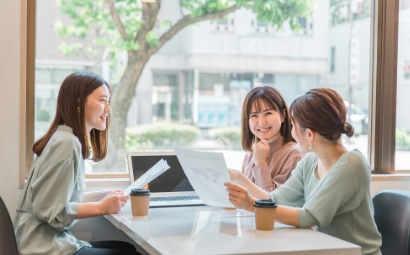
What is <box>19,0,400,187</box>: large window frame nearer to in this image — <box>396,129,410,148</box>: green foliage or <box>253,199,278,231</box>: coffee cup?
<box>396,129,410,148</box>: green foliage

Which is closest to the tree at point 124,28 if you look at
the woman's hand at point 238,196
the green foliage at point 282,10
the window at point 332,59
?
the green foliage at point 282,10

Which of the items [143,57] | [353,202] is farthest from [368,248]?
[143,57]

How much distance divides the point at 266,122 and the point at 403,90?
Result: 1.03 meters

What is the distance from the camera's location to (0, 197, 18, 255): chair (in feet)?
6.43

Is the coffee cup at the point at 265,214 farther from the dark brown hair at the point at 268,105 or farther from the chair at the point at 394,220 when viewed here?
the dark brown hair at the point at 268,105

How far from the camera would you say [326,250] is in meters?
1.65

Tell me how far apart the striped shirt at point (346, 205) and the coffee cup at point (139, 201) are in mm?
583

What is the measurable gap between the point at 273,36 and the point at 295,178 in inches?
43.1

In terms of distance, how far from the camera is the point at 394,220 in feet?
7.89

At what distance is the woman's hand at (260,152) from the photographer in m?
2.66

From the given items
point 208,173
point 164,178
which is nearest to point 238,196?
point 208,173

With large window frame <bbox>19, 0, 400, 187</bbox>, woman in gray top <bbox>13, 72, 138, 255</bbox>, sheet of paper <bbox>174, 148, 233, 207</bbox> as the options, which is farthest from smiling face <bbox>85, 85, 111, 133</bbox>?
large window frame <bbox>19, 0, 400, 187</bbox>

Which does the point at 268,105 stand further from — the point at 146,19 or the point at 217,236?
the point at 217,236

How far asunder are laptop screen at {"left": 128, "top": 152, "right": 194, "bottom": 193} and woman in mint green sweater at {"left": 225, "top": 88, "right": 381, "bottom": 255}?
2.34 ft
